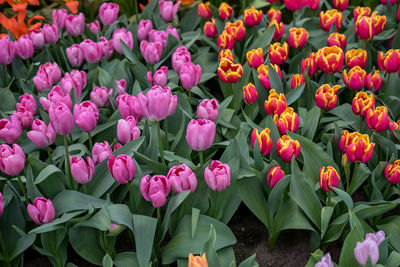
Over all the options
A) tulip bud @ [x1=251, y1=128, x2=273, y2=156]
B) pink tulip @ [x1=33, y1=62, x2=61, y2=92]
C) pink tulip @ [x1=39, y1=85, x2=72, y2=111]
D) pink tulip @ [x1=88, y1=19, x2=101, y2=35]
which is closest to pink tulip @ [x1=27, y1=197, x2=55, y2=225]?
pink tulip @ [x1=39, y1=85, x2=72, y2=111]

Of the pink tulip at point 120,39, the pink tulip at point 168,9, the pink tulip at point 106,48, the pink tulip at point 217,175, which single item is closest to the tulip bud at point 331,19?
the pink tulip at point 168,9

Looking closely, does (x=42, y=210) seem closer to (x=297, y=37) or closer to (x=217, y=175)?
(x=217, y=175)

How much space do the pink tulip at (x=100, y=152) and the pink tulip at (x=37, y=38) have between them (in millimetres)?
1183

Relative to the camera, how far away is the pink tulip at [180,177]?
1.69 m

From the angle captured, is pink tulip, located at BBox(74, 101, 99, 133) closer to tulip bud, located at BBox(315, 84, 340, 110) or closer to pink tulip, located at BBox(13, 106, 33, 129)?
pink tulip, located at BBox(13, 106, 33, 129)

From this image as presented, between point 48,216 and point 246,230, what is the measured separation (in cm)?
81

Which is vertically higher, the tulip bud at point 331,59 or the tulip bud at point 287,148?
the tulip bud at point 331,59

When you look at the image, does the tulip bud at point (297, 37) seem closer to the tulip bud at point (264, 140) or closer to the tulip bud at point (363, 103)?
the tulip bud at point (363, 103)

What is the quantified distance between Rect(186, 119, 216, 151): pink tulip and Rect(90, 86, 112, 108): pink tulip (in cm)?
69

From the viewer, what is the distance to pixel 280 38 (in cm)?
291

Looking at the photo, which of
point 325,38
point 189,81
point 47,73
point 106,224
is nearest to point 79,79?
point 47,73

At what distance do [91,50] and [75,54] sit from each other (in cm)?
13

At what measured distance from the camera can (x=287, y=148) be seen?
1.84 metres

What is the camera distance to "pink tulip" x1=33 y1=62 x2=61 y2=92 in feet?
7.96
